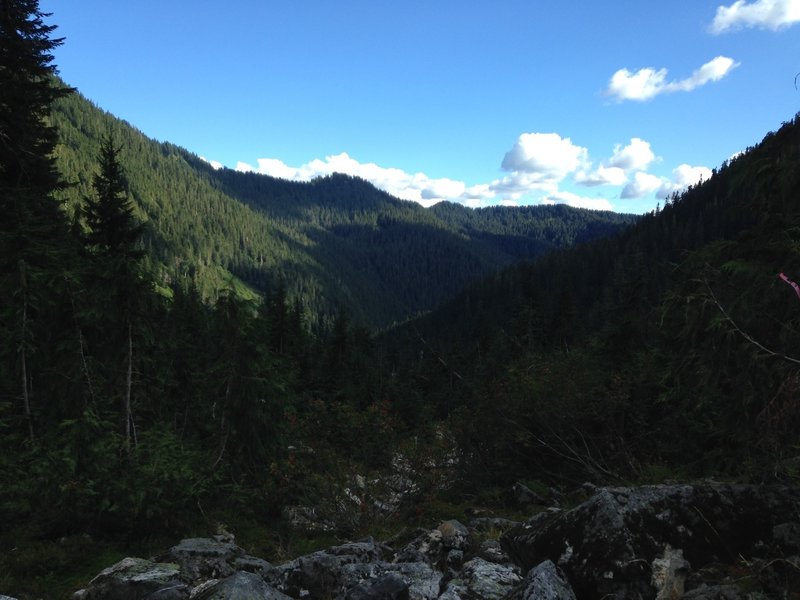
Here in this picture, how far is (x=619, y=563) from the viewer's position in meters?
3.66

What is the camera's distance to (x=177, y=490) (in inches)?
363

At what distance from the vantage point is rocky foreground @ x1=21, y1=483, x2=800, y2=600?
354 centimetres

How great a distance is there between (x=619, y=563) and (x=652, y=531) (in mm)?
468

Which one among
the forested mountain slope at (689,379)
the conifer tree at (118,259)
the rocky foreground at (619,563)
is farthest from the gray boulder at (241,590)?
the conifer tree at (118,259)

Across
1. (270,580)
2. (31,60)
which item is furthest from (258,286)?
(270,580)

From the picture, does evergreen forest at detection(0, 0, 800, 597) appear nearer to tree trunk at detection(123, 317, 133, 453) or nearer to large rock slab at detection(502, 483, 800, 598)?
tree trunk at detection(123, 317, 133, 453)

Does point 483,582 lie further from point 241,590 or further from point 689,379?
point 689,379

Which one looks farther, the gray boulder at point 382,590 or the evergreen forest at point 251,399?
the evergreen forest at point 251,399

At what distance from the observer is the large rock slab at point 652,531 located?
3.67m

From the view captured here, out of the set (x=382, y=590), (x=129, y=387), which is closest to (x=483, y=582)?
(x=382, y=590)

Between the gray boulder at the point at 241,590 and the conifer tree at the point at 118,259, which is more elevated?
the conifer tree at the point at 118,259

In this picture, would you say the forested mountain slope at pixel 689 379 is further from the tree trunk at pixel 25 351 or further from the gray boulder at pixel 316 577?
the tree trunk at pixel 25 351

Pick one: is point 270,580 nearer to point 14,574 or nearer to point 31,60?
point 14,574

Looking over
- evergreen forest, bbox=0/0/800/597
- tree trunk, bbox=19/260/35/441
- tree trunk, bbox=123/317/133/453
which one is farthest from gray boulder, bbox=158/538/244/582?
tree trunk, bbox=123/317/133/453
